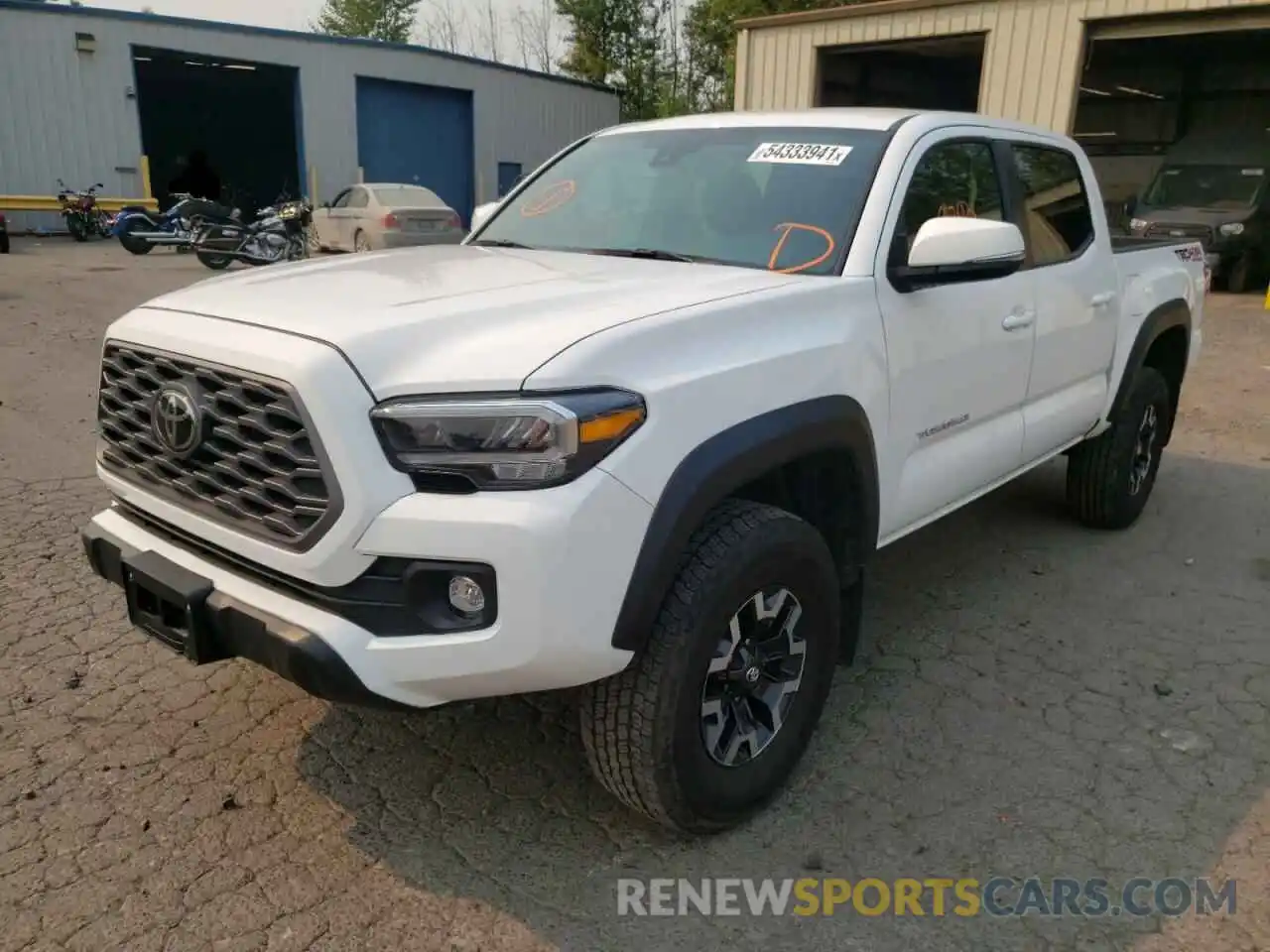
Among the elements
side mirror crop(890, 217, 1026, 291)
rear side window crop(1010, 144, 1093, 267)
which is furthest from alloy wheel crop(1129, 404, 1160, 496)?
side mirror crop(890, 217, 1026, 291)

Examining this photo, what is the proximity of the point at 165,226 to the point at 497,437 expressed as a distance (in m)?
17.6

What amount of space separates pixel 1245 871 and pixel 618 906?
5.21 ft

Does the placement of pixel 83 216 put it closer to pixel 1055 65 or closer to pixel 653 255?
pixel 1055 65

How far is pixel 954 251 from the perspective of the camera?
294cm

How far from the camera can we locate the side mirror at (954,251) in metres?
2.95

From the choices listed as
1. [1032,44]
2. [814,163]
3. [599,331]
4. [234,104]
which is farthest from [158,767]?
[234,104]

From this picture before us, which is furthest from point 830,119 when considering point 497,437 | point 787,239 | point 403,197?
point 403,197

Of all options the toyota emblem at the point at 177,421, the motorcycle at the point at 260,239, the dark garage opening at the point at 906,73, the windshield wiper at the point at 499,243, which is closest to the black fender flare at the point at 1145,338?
the windshield wiper at the point at 499,243

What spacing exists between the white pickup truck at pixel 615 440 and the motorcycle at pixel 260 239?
42.6ft

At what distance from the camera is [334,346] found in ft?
7.16

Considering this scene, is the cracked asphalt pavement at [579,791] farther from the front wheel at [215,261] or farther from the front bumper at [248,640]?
the front wheel at [215,261]

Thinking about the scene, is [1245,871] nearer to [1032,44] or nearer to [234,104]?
[1032,44]

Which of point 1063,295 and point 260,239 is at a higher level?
point 1063,295

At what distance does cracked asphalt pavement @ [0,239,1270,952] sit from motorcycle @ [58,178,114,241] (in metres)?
17.9
